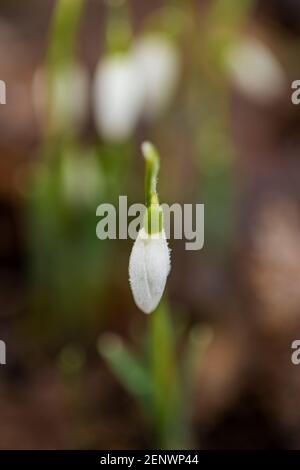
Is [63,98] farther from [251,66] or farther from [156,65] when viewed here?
[251,66]

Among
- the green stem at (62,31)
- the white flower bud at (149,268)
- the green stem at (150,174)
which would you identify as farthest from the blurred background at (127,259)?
the green stem at (150,174)

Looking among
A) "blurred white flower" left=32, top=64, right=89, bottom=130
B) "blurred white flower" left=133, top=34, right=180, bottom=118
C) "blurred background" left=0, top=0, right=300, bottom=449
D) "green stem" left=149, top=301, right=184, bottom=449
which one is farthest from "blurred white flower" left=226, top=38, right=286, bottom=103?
"green stem" left=149, top=301, right=184, bottom=449

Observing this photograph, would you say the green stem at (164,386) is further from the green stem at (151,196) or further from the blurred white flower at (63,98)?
the blurred white flower at (63,98)

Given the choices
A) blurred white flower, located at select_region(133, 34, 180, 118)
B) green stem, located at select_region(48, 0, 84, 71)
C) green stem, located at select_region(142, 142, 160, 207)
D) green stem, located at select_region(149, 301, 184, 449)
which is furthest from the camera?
blurred white flower, located at select_region(133, 34, 180, 118)

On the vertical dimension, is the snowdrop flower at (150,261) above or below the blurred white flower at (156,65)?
below

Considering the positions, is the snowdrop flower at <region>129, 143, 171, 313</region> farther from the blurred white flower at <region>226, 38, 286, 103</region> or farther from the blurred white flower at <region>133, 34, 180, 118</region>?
the blurred white flower at <region>226, 38, 286, 103</region>

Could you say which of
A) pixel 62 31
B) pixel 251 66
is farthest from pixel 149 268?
pixel 251 66
